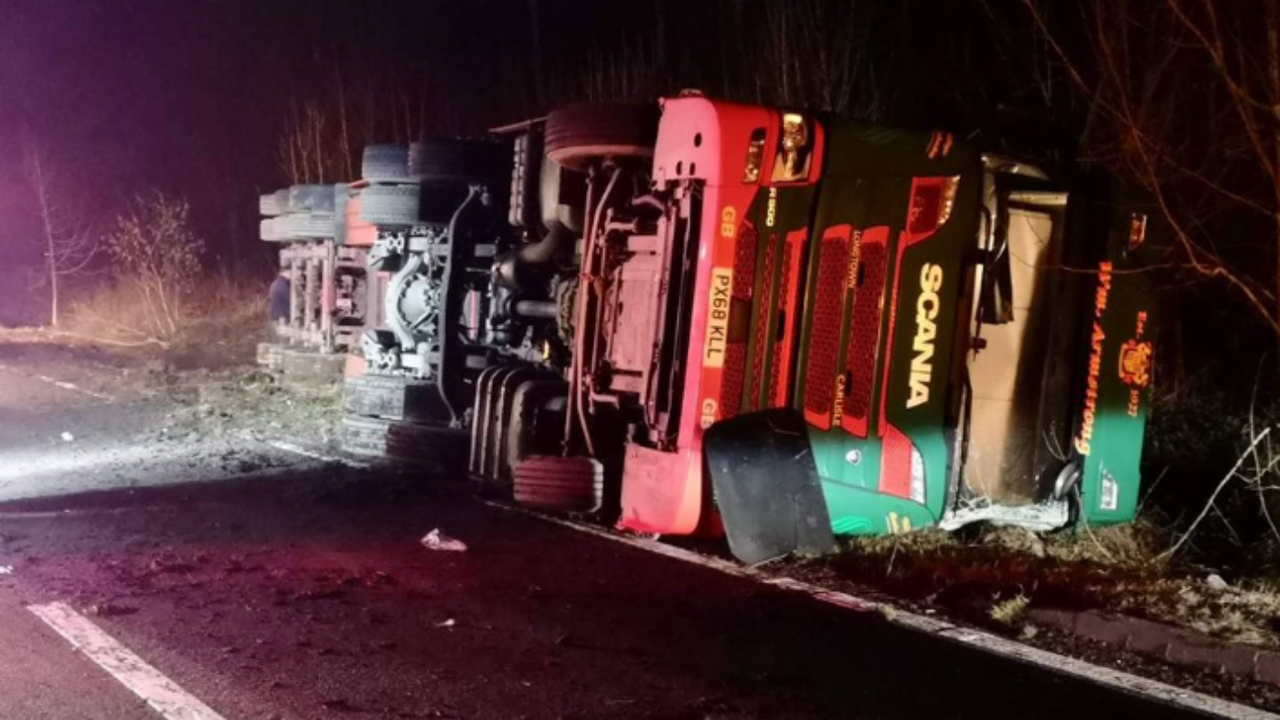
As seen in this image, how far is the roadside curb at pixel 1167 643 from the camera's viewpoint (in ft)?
14.1

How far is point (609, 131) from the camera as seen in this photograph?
6758 mm

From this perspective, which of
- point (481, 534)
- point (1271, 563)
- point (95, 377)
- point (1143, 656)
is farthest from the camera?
point (95, 377)

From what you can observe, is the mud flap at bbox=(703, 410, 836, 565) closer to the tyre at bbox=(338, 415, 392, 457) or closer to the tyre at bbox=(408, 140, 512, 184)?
the tyre at bbox=(408, 140, 512, 184)

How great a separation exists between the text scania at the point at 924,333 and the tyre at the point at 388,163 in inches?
214

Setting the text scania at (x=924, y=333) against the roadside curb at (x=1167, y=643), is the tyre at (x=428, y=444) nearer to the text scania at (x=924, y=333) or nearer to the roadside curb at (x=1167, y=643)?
the text scania at (x=924, y=333)

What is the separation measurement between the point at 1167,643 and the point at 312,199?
1178 centimetres

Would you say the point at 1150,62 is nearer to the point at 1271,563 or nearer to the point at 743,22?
the point at 1271,563

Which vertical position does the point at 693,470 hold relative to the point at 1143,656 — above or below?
above

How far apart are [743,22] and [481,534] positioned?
31.9 feet

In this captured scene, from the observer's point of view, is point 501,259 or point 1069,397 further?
point 501,259

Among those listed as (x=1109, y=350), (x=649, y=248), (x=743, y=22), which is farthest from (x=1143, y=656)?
(x=743, y=22)

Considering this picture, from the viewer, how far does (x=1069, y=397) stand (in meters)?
6.10

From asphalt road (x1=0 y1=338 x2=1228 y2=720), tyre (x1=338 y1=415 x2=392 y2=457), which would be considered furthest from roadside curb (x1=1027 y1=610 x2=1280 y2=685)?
tyre (x1=338 y1=415 x2=392 y2=457)

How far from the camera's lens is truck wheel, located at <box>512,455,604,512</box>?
664 centimetres
